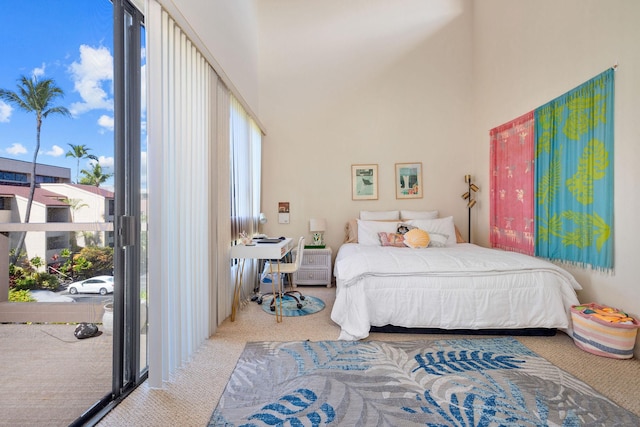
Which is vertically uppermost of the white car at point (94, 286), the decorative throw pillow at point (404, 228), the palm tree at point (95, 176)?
the palm tree at point (95, 176)

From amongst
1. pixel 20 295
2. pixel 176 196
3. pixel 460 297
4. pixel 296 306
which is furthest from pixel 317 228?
pixel 20 295

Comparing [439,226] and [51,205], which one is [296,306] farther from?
[51,205]

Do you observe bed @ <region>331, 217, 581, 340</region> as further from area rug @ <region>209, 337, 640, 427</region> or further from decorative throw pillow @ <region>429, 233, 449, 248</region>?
decorative throw pillow @ <region>429, 233, 449, 248</region>

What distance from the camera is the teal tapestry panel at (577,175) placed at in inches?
91.3

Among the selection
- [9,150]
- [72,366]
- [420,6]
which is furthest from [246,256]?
[420,6]

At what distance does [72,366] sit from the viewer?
1485 mm

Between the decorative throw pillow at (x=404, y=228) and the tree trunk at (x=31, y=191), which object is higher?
the tree trunk at (x=31, y=191)

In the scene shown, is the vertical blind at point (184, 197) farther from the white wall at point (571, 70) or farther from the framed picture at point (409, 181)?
the white wall at point (571, 70)

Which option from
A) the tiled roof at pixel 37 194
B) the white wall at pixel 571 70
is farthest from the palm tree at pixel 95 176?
the white wall at pixel 571 70

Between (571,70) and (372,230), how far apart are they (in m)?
2.59

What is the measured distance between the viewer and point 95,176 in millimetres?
1557

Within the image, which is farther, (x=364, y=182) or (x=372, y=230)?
(x=364, y=182)

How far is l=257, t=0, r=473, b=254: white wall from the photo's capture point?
14.5 ft

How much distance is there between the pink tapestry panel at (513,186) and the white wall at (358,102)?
24.3 inches
